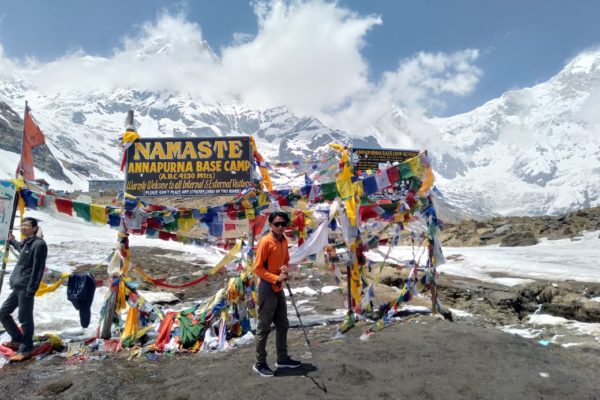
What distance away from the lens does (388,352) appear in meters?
6.82

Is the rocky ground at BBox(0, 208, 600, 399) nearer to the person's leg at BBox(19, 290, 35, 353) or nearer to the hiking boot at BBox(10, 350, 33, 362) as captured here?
the hiking boot at BBox(10, 350, 33, 362)

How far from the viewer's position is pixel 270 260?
618 centimetres

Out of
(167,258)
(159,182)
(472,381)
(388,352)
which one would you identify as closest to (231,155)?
(159,182)

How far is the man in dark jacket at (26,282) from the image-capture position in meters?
6.89

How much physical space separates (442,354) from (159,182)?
7.84 meters

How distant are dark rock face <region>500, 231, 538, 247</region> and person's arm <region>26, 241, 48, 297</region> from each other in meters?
29.9

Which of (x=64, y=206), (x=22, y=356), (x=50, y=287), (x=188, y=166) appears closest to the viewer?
(x=22, y=356)

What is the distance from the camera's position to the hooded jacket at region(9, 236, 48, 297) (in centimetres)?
686

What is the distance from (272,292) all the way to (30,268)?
13.4 ft

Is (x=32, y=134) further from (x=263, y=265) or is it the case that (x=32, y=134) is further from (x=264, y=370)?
(x=264, y=370)

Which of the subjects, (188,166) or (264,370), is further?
(188,166)

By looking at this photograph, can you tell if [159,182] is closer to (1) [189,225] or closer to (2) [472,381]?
(1) [189,225]

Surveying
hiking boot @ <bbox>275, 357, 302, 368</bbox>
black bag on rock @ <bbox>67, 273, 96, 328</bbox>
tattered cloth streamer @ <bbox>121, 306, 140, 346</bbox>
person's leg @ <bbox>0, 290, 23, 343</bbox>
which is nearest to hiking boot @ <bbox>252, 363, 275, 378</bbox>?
hiking boot @ <bbox>275, 357, 302, 368</bbox>

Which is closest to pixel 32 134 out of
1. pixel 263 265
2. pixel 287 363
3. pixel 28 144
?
pixel 28 144
